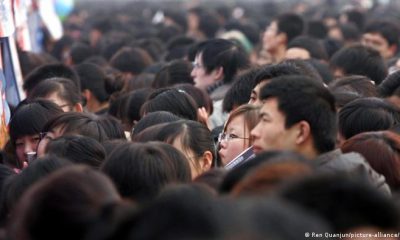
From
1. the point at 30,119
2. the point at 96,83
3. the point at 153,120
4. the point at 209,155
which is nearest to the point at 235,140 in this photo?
the point at 209,155

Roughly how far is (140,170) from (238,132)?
163cm

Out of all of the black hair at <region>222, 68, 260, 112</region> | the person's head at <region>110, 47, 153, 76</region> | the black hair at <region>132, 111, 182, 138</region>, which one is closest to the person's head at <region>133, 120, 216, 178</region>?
the black hair at <region>132, 111, 182, 138</region>

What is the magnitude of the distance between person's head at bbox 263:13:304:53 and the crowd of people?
2215 millimetres

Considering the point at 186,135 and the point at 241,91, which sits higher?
the point at 186,135

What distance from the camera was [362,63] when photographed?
27.3ft

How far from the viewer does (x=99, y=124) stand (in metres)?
A: 5.66

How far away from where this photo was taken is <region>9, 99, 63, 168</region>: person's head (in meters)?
5.95

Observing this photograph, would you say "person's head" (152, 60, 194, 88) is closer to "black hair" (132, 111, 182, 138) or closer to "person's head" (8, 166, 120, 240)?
"black hair" (132, 111, 182, 138)

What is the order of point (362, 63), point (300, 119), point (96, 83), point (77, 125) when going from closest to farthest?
1. point (300, 119)
2. point (77, 125)
3. point (362, 63)
4. point (96, 83)

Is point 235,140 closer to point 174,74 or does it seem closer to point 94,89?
point 174,74

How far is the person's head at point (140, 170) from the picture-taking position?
12.6 feet

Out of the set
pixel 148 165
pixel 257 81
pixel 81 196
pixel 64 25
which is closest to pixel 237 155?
pixel 257 81

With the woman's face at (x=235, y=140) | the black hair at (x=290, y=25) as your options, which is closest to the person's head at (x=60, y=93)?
the woman's face at (x=235, y=140)

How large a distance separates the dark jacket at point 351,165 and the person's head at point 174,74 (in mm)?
4107
